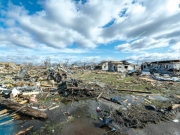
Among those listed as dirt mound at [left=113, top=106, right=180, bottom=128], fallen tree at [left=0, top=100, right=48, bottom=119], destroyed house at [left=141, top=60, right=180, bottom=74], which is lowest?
dirt mound at [left=113, top=106, right=180, bottom=128]

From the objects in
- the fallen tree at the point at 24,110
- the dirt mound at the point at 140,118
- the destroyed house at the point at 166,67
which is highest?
the destroyed house at the point at 166,67

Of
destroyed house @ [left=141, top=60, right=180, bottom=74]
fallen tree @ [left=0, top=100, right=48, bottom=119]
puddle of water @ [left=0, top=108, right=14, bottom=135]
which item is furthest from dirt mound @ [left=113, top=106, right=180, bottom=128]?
destroyed house @ [left=141, top=60, right=180, bottom=74]

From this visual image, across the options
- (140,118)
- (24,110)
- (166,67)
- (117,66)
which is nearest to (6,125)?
(24,110)

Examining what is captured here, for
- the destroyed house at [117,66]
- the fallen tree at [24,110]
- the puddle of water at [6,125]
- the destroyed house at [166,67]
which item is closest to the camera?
the puddle of water at [6,125]

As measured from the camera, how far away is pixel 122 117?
6109 millimetres

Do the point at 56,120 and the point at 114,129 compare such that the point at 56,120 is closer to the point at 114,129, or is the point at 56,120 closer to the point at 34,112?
the point at 34,112

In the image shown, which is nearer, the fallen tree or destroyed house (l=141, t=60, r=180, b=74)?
the fallen tree

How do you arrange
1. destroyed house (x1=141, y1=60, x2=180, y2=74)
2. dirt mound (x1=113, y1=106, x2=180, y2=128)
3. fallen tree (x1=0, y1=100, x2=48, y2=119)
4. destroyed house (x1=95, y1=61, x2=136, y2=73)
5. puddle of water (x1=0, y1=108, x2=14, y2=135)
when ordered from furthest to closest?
destroyed house (x1=95, y1=61, x2=136, y2=73)
destroyed house (x1=141, y1=60, x2=180, y2=74)
fallen tree (x1=0, y1=100, x2=48, y2=119)
dirt mound (x1=113, y1=106, x2=180, y2=128)
puddle of water (x1=0, y1=108, x2=14, y2=135)

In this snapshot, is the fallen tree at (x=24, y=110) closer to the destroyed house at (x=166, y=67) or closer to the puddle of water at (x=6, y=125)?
the puddle of water at (x=6, y=125)

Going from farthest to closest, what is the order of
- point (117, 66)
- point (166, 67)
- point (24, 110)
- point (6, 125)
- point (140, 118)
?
point (117, 66)
point (166, 67)
point (24, 110)
point (140, 118)
point (6, 125)

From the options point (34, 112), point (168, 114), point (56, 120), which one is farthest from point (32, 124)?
point (168, 114)

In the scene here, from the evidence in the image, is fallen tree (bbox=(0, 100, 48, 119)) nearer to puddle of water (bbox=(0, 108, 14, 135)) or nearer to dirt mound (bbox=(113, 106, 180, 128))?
puddle of water (bbox=(0, 108, 14, 135))

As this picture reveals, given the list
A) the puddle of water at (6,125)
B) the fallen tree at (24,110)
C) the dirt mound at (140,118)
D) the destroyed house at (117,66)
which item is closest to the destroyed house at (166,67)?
the destroyed house at (117,66)

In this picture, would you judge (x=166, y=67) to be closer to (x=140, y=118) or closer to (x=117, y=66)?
(x=117, y=66)
